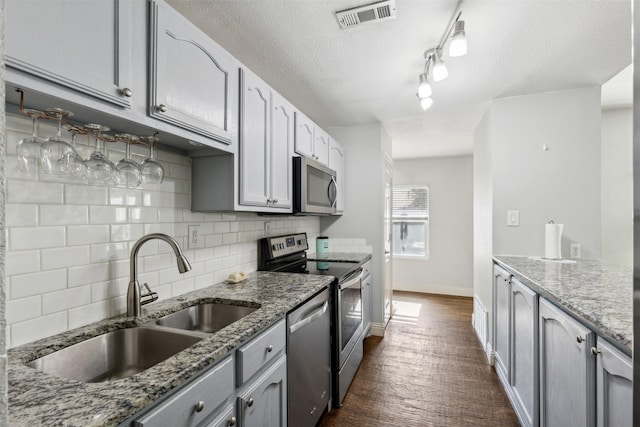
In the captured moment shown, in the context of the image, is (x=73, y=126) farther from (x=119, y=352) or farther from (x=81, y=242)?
(x=119, y=352)

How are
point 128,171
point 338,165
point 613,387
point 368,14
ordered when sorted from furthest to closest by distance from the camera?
point 338,165, point 368,14, point 128,171, point 613,387

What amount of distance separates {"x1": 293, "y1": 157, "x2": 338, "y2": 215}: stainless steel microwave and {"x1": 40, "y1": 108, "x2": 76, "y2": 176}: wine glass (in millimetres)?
1394

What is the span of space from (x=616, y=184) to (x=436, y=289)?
2.82 meters

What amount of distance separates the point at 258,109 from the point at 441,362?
2.58m

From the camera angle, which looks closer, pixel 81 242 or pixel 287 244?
pixel 81 242

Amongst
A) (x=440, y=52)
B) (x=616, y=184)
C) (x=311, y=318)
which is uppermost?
(x=440, y=52)

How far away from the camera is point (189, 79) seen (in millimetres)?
1255

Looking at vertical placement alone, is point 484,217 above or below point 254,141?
below

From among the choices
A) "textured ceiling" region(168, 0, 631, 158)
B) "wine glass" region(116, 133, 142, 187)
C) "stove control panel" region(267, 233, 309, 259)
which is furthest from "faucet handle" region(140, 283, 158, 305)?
"textured ceiling" region(168, 0, 631, 158)

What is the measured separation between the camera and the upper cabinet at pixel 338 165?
309 centimetres

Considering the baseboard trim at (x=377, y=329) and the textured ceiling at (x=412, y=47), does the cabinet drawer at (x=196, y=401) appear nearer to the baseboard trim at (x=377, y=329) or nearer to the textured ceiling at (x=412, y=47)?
the textured ceiling at (x=412, y=47)

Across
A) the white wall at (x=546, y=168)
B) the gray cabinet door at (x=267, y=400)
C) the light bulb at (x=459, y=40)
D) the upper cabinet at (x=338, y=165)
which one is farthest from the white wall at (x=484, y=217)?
the gray cabinet door at (x=267, y=400)

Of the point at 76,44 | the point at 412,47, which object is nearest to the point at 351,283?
the point at 412,47

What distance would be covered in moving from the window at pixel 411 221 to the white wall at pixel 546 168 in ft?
8.72
